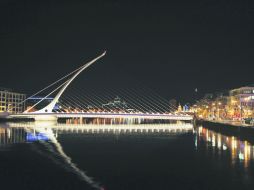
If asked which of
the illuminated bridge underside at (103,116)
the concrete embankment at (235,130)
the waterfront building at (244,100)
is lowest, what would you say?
the concrete embankment at (235,130)

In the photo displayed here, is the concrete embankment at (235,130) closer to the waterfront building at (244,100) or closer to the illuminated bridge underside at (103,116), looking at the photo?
the illuminated bridge underside at (103,116)

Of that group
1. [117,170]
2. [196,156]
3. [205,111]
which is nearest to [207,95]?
[205,111]

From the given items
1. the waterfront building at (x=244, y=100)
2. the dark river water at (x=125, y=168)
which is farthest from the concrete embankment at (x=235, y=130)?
the waterfront building at (x=244, y=100)

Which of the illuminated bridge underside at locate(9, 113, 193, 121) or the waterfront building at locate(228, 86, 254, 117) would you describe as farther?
the waterfront building at locate(228, 86, 254, 117)

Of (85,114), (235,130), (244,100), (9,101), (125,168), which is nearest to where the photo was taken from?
(125,168)

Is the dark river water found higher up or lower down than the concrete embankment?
lower down

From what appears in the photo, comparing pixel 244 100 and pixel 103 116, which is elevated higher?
pixel 244 100

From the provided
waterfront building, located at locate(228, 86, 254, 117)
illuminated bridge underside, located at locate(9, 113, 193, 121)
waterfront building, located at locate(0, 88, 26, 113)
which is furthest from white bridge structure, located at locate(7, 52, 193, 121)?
waterfront building, located at locate(0, 88, 26, 113)

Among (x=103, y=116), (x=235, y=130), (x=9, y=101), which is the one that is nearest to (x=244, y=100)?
(x=103, y=116)

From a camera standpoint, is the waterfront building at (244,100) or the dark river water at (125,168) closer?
the dark river water at (125,168)

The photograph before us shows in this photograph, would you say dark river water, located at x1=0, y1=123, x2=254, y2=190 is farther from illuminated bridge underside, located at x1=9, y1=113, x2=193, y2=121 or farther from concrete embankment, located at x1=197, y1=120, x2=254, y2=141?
illuminated bridge underside, located at x1=9, y1=113, x2=193, y2=121

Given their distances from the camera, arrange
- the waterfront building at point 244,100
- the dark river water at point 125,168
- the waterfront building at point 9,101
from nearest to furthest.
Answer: the dark river water at point 125,168 < the waterfront building at point 244,100 < the waterfront building at point 9,101

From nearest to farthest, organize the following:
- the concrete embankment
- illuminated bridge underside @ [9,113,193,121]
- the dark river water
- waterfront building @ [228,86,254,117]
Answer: the dark river water < the concrete embankment < illuminated bridge underside @ [9,113,193,121] < waterfront building @ [228,86,254,117]

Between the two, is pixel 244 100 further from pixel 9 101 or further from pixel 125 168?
pixel 125 168
